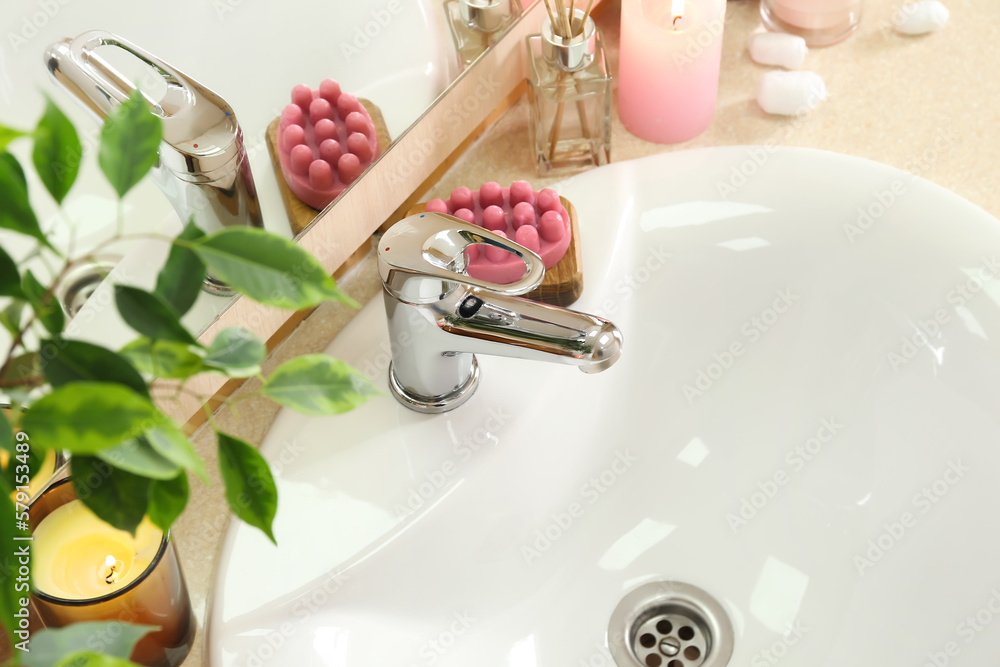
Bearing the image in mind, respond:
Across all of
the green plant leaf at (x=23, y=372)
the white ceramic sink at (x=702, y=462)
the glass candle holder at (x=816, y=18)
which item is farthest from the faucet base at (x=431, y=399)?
the glass candle holder at (x=816, y=18)

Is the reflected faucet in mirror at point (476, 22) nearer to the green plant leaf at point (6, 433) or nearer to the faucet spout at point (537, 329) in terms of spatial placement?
the faucet spout at point (537, 329)

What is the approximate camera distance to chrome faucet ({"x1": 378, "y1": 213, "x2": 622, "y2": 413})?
532 millimetres

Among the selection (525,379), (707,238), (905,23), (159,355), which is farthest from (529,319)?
(905,23)

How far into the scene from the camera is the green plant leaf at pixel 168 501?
0.86ft

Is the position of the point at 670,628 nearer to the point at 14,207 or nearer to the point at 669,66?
the point at 669,66

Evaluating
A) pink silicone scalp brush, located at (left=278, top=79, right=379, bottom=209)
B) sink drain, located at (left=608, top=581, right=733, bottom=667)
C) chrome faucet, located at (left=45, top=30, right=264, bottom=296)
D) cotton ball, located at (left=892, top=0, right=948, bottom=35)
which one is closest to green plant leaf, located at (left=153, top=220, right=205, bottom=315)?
chrome faucet, located at (left=45, top=30, right=264, bottom=296)

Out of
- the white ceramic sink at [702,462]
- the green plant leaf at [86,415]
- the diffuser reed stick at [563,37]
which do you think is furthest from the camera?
the diffuser reed stick at [563,37]

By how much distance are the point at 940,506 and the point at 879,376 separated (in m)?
0.11

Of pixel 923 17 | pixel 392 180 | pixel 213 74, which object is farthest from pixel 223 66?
pixel 923 17

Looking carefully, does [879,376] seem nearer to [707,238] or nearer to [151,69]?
[707,238]

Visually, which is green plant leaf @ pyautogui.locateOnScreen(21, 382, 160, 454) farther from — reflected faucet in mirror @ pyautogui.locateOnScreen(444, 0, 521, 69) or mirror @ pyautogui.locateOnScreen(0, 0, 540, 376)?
reflected faucet in mirror @ pyautogui.locateOnScreen(444, 0, 521, 69)

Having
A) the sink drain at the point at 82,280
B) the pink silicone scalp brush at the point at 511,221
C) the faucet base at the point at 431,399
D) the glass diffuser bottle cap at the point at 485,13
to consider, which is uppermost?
the sink drain at the point at 82,280

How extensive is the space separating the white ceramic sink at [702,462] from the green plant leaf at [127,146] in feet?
1.16

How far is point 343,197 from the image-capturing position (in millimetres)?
650
